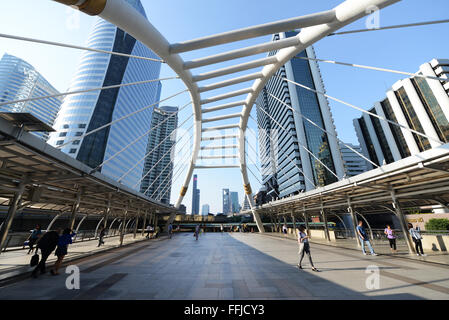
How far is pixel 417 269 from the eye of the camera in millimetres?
6465

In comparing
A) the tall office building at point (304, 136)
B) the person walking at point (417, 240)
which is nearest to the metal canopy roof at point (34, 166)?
the person walking at point (417, 240)

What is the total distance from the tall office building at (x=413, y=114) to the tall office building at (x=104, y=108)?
88434 millimetres

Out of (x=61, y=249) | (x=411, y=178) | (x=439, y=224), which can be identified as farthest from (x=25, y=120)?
(x=439, y=224)

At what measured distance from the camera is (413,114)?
5709 centimetres

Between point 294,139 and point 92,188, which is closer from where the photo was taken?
point 92,188

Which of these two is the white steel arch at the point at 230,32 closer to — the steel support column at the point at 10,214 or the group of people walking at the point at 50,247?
the group of people walking at the point at 50,247

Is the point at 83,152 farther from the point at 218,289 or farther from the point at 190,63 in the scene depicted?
the point at 218,289

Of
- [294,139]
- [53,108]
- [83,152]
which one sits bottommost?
[83,152]

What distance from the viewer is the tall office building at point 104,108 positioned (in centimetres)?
6353

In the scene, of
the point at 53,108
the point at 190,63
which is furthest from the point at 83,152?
the point at 190,63

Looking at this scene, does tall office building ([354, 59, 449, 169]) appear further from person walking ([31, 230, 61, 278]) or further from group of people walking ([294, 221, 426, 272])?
person walking ([31, 230, 61, 278])

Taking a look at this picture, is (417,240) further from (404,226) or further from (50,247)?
(50,247)
